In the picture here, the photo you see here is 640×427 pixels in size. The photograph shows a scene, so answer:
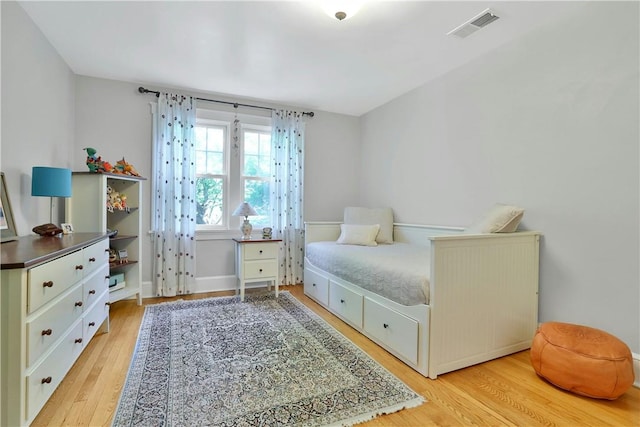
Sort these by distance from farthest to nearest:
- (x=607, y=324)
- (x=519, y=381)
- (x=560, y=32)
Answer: (x=560, y=32)
(x=607, y=324)
(x=519, y=381)

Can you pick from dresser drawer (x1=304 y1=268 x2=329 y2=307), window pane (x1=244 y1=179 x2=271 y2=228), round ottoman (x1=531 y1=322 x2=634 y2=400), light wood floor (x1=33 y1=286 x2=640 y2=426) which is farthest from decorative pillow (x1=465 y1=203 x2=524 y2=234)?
window pane (x1=244 y1=179 x2=271 y2=228)

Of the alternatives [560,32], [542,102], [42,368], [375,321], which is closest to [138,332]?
[42,368]

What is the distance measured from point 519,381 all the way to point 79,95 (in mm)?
4445

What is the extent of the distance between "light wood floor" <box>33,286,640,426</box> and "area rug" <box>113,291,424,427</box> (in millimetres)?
81

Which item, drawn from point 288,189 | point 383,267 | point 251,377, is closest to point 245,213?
point 288,189

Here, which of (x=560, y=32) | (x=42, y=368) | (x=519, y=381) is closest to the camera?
(x=42, y=368)

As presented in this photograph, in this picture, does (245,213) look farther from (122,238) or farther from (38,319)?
(38,319)

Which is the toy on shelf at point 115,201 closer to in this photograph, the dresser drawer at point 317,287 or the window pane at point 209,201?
the window pane at point 209,201

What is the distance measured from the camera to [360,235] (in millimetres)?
3355

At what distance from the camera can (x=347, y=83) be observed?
10.7 feet

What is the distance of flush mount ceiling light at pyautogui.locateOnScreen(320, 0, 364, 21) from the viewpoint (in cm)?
190

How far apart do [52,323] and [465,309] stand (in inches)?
87.5

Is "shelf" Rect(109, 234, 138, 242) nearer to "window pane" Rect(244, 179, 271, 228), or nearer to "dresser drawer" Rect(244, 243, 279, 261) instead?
"dresser drawer" Rect(244, 243, 279, 261)

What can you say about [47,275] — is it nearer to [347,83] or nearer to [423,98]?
[347,83]
